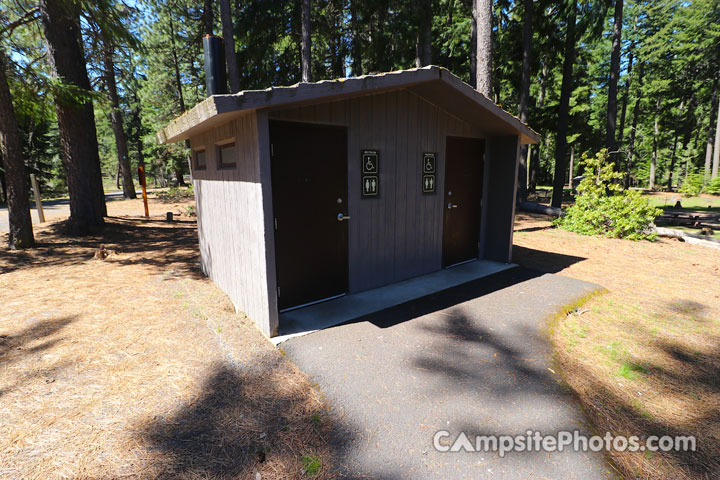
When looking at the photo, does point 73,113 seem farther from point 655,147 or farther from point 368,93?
point 655,147

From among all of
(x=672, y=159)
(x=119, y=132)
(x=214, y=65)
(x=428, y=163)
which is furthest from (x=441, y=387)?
(x=672, y=159)

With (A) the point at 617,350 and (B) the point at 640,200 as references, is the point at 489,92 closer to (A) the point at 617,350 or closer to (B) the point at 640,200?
(B) the point at 640,200

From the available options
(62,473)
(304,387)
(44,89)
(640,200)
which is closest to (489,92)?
(640,200)

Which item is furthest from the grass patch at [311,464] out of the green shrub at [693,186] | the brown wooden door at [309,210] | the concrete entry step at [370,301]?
the green shrub at [693,186]

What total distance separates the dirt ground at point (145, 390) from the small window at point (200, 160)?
6.66 ft

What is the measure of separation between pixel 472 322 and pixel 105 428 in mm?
3795

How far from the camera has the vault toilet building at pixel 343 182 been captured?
148 inches

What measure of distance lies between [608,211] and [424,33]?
30.2 ft

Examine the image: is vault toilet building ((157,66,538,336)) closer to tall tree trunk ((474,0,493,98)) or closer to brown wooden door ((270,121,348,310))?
brown wooden door ((270,121,348,310))

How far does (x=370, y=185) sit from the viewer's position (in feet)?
16.4

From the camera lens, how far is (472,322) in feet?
13.8

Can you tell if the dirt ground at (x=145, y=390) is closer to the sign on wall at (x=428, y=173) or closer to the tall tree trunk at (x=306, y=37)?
the sign on wall at (x=428, y=173)

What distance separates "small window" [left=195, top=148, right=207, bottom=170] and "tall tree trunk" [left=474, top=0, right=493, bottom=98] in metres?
6.16

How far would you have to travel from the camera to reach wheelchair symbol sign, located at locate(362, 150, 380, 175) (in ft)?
16.0
